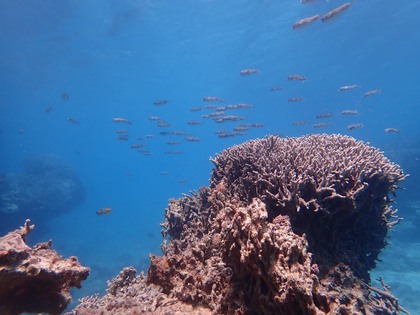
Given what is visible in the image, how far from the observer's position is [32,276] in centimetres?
350

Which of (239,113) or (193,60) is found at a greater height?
(239,113)

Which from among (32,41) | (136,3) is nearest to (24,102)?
(32,41)

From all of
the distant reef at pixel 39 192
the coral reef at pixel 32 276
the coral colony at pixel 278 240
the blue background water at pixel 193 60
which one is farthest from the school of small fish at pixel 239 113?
the coral reef at pixel 32 276

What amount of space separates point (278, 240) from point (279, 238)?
4cm

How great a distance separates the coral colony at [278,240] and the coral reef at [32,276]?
433 mm

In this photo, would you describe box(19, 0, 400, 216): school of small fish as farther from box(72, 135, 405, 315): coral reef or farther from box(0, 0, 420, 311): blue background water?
box(72, 135, 405, 315): coral reef

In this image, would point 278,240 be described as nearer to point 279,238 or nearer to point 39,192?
point 279,238

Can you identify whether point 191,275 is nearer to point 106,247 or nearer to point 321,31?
point 106,247

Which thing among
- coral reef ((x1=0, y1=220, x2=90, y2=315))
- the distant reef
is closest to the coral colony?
coral reef ((x1=0, y1=220, x2=90, y2=315))

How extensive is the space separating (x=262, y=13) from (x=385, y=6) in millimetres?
13148

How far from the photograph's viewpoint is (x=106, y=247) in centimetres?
2973

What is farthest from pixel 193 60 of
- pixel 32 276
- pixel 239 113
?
pixel 32 276

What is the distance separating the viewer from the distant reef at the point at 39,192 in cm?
2414

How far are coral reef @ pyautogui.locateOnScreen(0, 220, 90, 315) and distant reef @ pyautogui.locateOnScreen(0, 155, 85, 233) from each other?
24269 mm
